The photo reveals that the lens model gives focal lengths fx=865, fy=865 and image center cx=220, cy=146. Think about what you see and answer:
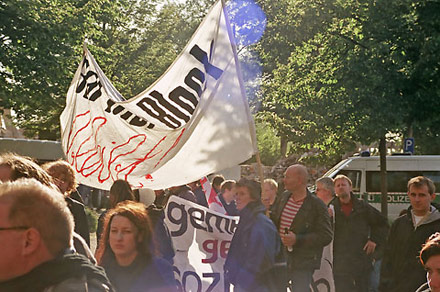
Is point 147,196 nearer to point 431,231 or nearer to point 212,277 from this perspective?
point 212,277

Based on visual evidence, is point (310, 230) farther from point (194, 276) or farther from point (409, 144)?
point (409, 144)

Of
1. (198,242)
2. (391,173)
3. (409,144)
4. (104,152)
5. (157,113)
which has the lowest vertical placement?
(198,242)

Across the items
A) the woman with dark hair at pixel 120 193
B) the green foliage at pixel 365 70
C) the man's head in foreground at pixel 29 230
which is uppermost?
the green foliage at pixel 365 70

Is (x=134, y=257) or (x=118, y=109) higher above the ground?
(x=118, y=109)

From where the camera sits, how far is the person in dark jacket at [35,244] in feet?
9.93

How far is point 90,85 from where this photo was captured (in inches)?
377

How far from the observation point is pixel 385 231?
32.7ft

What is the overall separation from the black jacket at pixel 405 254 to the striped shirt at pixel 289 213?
4.98ft

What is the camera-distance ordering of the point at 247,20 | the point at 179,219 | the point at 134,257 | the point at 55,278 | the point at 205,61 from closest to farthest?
the point at 55,278, the point at 134,257, the point at 205,61, the point at 179,219, the point at 247,20

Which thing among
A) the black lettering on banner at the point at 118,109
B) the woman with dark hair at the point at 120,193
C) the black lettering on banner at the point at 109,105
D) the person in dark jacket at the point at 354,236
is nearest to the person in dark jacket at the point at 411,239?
the woman with dark hair at the point at 120,193

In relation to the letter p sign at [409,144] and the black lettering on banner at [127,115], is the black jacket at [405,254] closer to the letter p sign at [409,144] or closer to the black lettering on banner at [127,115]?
the black lettering on banner at [127,115]

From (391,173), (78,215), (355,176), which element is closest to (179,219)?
(78,215)

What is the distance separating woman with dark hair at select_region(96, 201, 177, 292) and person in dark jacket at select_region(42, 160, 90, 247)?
57.3 inches

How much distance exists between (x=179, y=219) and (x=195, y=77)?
1523 mm
